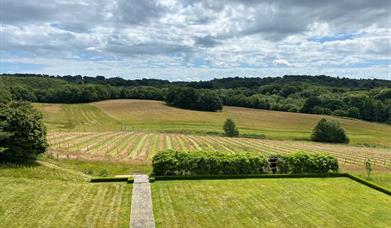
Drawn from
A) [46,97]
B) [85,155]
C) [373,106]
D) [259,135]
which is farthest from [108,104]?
[373,106]

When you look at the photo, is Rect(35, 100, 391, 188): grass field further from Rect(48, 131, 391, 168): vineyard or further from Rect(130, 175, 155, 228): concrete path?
Rect(130, 175, 155, 228): concrete path

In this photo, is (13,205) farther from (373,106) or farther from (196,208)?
(373,106)

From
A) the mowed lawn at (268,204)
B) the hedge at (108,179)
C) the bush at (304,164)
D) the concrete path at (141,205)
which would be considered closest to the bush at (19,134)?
the hedge at (108,179)

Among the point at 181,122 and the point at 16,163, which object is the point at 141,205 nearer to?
the point at 16,163

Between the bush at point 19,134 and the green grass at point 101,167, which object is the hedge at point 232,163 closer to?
the green grass at point 101,167

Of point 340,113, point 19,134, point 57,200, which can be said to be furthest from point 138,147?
point 340,113

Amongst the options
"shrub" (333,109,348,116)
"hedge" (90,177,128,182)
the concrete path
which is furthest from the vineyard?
"shrub" (333,109,348,116)
